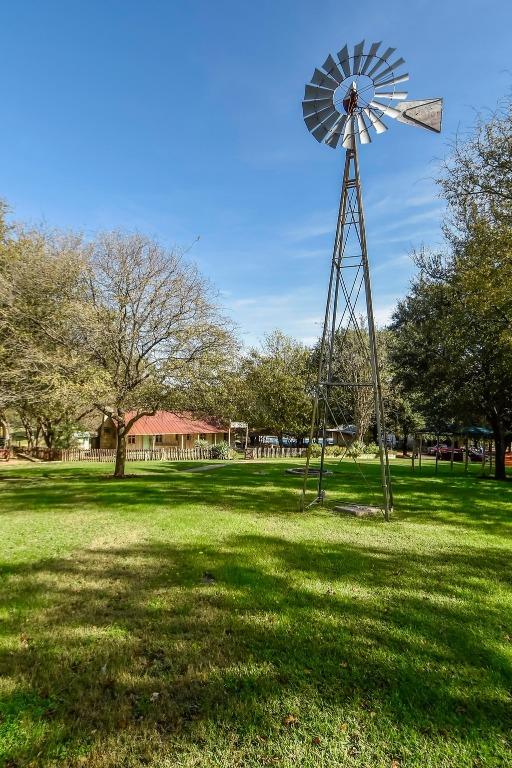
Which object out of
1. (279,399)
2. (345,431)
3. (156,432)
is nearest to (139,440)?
(156,432)

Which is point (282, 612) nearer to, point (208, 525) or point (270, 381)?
point (208, 525)

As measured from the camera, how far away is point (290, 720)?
3.46 m

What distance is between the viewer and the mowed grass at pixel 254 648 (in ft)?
10.6

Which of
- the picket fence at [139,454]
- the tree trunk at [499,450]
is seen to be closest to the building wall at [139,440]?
the picket fence at [139,454]

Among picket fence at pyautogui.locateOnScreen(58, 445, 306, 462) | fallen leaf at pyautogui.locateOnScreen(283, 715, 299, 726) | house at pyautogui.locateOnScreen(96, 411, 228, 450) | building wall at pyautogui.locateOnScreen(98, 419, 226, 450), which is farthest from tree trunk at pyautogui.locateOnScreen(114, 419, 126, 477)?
building wall at pyautogui.locateOnScreen(98, 419, 226, 450)

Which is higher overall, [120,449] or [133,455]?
[120,449]

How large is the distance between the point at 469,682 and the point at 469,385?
19.9m

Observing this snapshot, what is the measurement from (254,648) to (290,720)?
3.60 feet

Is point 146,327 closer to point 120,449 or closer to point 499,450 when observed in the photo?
point 120,449

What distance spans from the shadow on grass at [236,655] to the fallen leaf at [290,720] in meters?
0.05

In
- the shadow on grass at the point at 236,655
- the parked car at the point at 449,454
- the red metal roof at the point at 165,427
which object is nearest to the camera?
the shadow on grass at the point at 236,655

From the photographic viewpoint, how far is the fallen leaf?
3430mm

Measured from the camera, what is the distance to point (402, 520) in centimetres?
1093

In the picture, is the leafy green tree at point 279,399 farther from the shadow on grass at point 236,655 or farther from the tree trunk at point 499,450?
the shadow on grass at point 236,655
